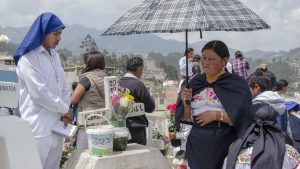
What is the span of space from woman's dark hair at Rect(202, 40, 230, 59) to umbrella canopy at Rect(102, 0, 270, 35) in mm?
124

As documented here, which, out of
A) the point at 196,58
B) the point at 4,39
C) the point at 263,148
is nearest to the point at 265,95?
the point at 263,148

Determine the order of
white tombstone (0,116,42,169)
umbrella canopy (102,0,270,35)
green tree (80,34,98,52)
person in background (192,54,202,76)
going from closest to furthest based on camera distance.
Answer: white tombstone (0,116,42,169) → umbrella canopy (102,0,270,35) → green tree (80,34,98,52) → person in background (192,54,202,76)

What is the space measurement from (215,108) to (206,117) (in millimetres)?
105

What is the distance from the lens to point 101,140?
4008mm

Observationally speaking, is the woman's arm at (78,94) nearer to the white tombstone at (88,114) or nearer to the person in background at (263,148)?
the white tombstone at (88,114)

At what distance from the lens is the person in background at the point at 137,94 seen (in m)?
5.25

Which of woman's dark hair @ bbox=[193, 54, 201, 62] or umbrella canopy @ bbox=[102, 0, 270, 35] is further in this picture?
woman's dark hair @ bbox=[193, 54, 201, 62]

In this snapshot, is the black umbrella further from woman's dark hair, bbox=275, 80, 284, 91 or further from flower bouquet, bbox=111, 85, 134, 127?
woman's dark hair, bbox=275, 80, 284, 91

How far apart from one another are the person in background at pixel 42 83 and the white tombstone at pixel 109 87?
508 mm

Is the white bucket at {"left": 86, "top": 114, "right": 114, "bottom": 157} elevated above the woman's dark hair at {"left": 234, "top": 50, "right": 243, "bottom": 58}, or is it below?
below

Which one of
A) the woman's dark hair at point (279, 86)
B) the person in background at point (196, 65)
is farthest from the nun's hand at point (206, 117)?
the person in background at point (196, 65)

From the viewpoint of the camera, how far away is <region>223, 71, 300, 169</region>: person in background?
3373 mm

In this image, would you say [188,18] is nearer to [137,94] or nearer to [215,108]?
[215,108]

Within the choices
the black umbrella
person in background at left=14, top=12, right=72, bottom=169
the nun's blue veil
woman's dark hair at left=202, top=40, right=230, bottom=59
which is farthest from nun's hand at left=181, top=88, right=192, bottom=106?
the nun's blue veil
